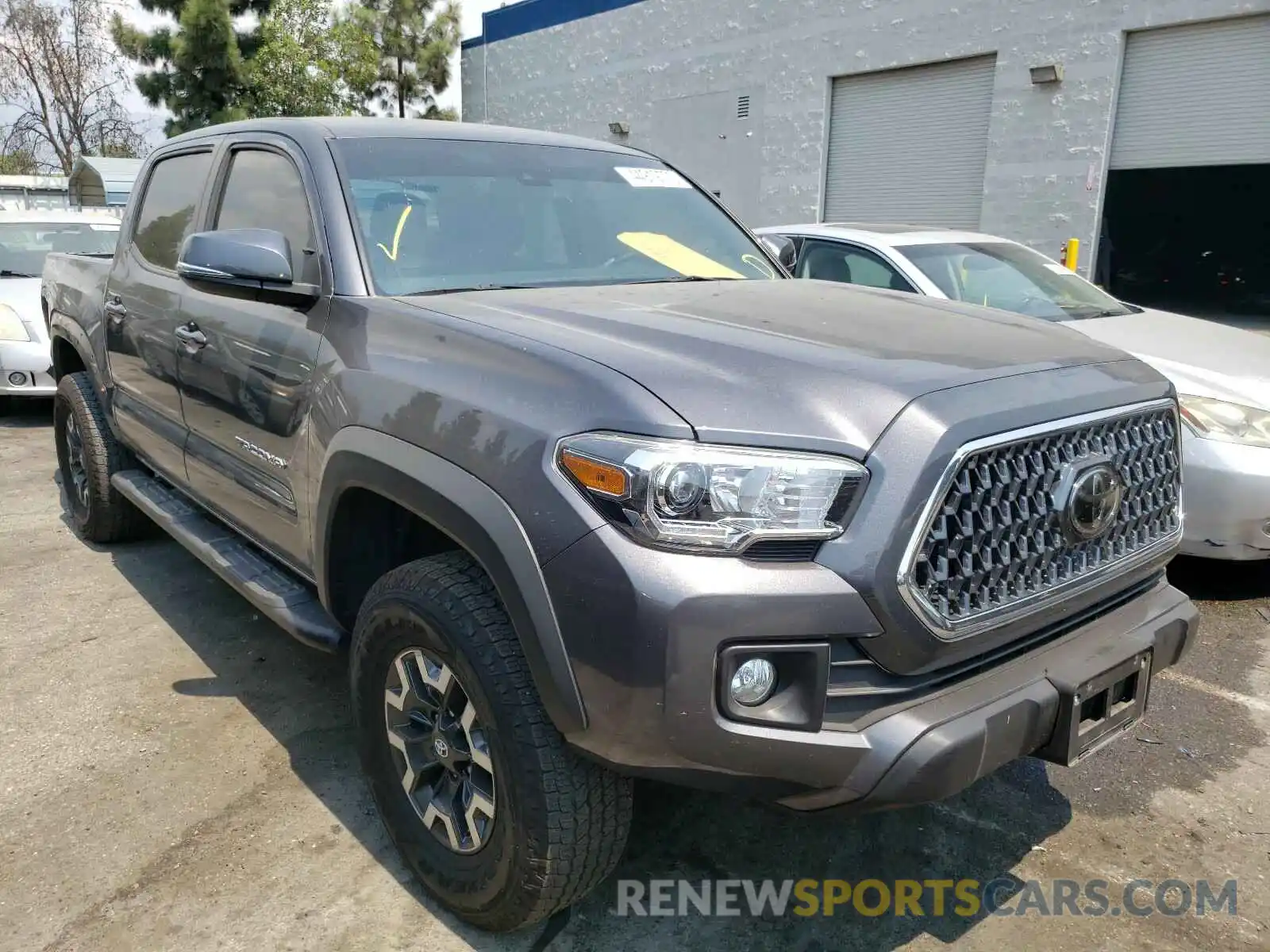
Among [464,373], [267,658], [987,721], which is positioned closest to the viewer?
[987,721]

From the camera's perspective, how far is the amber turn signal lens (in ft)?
5.99

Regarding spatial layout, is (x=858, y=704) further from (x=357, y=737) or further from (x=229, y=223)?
(x=229, y=223)

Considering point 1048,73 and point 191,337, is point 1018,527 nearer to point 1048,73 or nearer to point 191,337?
point 191,337

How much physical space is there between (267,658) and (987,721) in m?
2.79

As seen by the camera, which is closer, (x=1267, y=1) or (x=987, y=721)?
(x=987, y=721)

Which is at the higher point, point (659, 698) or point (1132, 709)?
point (659, 698)

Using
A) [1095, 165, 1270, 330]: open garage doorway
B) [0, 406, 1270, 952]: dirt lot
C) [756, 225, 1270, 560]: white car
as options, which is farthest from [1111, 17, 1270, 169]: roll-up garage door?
[0, 406, 1270, 952]: dirt lot

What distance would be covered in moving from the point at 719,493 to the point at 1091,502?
33.1 inches

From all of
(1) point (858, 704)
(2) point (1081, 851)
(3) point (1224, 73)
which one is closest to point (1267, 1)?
(3) point (1224, 73)

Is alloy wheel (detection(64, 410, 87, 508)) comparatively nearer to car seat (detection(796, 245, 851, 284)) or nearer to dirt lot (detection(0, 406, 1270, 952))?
dirt lot (detection(0, 406, 1270, 952))

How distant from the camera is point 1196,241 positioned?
2103cm

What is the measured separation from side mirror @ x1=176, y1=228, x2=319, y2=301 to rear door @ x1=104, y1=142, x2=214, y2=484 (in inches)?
33.7

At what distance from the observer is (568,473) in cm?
189

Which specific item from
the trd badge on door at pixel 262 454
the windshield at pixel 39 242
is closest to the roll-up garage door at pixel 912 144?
the windshield at pixel 39 242
